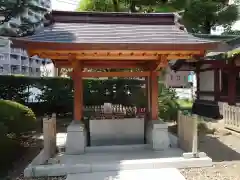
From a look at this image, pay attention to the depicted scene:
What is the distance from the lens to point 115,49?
613 centimetres

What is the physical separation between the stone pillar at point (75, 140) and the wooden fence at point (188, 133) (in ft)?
8.73

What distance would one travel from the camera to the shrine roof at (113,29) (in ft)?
21.1

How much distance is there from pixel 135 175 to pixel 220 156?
2661 mm

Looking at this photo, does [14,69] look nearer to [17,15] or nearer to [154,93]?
[17,15]

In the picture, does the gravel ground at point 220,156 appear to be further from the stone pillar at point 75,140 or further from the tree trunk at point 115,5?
the tree trunk at point 115,5

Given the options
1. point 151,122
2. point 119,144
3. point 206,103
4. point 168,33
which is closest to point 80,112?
point 119,144

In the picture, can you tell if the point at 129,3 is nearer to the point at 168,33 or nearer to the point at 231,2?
the point at 168,33

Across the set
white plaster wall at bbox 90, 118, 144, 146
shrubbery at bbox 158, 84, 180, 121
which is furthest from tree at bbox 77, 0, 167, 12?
white plaster wall at bbox 90, 118, 144, 146

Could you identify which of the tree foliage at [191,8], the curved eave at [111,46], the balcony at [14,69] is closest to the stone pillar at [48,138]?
the curved eave at [111,46]

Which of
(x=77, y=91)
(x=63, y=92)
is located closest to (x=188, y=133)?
(x=77, y=91)

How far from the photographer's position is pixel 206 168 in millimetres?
5844

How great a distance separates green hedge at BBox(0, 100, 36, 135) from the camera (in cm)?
682

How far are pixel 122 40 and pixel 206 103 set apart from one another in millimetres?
9311

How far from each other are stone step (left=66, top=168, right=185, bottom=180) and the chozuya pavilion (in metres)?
1.49
